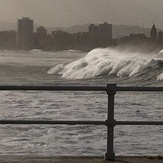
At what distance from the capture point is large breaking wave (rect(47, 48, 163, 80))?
43250 millimetres

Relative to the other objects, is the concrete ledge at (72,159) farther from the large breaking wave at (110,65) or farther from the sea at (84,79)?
the large breaking wave at (110,65)

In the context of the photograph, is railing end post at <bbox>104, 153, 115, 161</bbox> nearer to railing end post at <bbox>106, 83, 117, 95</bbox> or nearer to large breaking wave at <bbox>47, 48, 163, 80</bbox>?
railing end post at <bbox>106, 83, 117, 95</bbox>

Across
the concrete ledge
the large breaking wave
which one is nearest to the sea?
the large breaking wave

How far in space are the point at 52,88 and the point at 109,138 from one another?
0.76 meters

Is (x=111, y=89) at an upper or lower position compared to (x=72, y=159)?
upper

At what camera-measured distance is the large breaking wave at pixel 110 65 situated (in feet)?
142

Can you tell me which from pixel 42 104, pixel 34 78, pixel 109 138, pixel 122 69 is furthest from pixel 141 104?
pixel 109 138

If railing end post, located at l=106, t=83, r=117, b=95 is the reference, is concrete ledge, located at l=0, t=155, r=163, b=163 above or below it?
below

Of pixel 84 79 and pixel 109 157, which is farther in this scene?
pixel 84 79

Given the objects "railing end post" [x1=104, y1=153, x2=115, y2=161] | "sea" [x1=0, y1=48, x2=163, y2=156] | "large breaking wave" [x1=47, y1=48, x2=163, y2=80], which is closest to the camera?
"railing end post" [x1=104, y1=153, x2=115, y2=161]

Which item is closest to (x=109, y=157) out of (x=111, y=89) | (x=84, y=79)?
(x=111, y=89)

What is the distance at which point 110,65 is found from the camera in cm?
4766

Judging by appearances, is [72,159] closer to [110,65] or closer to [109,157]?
[109,157]

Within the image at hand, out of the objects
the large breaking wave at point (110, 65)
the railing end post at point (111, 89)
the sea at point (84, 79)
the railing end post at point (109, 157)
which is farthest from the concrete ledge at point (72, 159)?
the large breaking wave at point (110, 65)
